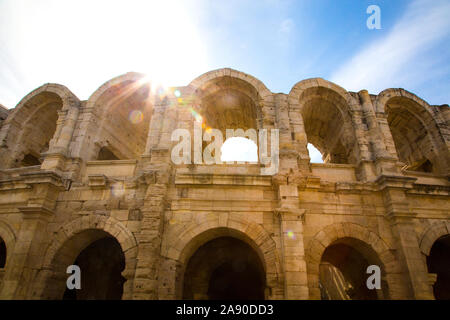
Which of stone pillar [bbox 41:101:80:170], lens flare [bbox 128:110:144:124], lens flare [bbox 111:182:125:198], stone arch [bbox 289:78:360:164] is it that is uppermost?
lens flare [bbox 128:110:144:124]

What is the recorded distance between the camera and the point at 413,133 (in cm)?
970

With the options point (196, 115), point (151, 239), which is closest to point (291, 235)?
point (151, 239)

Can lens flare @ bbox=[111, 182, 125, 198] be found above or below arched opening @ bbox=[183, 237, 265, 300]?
above

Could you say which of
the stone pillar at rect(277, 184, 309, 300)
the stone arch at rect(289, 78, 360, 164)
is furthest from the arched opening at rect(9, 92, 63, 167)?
the stone pillar at rect(277, 184, 309, 300)

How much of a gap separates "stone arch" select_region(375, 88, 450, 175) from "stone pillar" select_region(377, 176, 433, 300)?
8.21 ft

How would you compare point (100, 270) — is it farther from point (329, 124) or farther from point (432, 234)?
point (432, 234)

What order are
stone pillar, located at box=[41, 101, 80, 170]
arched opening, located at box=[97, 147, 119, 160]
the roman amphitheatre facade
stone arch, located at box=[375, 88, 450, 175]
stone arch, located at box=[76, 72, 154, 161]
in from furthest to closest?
1. arched opening, located at box=[97, 147, 119, 160]
2. stone arch, located at box=[375, 88, 450, 175]
3. stone arch, located at box=[76, 72, 154, 161]
4. stone pillar, located at box=[41, 101, 80, 170]
5. the roman amphitheatre facade

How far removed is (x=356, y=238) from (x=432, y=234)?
210 centimetres

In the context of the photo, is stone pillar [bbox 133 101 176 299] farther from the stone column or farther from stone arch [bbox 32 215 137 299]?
the stone column

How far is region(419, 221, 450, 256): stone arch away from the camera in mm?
6709

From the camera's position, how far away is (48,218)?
6977 millimetres

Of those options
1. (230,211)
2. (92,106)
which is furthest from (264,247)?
(92,106)

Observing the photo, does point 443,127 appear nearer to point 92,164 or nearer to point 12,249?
point 92,164

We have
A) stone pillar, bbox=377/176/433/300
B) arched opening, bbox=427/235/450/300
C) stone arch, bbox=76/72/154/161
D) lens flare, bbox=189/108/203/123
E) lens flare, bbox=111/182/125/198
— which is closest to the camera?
stone pillar, bbox=377/176/433/300
